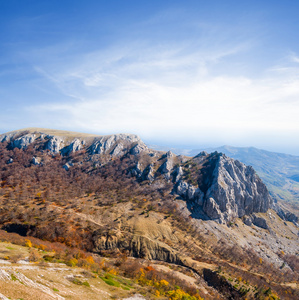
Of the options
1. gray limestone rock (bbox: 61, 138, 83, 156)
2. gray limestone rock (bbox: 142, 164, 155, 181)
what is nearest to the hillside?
gray limestone rock (bbox: 142, 164, 155, 181)

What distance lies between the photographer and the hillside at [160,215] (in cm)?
7625

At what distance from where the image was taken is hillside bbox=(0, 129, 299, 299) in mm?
76250

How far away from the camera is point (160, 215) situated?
365ft

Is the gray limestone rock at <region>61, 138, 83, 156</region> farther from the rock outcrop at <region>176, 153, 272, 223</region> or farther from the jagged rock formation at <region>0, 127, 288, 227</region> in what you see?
the rock outcrop at <region>176, 153, 272, 223</region>

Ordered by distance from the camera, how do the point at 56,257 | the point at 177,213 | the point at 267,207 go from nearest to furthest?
the point at 56,257 → the point at 177,213 → the point at 267,207

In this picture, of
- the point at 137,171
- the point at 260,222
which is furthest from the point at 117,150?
the point at 260,222

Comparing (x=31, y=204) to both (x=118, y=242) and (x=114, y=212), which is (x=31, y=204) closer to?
(x=114, y=212)

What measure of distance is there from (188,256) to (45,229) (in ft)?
252

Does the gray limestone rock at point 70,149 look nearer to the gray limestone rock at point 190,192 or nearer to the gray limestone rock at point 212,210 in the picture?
the gray limestone rock at point 190,192

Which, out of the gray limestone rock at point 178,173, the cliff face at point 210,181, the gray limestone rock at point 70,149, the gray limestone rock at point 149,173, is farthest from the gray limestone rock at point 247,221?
the gray limestone rock at point 70,149

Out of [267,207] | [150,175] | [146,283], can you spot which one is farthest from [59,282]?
[267,207]

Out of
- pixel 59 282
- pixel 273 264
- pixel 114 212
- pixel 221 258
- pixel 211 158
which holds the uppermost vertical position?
pixel 211 158

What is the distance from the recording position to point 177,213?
11675 cm

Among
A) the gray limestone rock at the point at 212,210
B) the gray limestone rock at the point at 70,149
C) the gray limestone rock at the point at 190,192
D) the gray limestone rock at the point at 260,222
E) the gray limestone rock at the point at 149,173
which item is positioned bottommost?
the gray limestone rock at the point at 260,222
